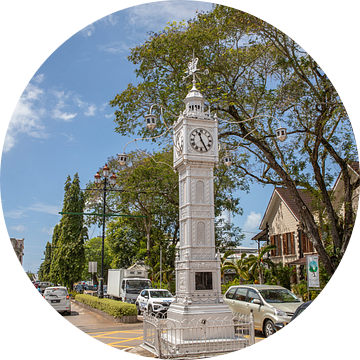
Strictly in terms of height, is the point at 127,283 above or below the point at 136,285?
above

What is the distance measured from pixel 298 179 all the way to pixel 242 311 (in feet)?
33.3

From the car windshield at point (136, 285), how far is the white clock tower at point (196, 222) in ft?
56.9

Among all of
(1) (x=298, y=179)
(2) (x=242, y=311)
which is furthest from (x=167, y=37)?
(2) (x=242, y=311)

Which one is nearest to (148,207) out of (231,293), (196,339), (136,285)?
(136,285)

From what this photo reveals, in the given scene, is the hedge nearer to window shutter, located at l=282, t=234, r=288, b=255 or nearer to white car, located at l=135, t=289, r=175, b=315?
white car, located at l=135, t=289, r=175, b=315

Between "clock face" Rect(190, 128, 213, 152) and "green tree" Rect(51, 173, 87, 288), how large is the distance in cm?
3305

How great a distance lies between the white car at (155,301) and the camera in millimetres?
20797

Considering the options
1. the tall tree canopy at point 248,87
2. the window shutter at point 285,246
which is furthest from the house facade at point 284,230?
the tall tree canopy at point 248,87

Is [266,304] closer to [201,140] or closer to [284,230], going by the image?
[201,140]

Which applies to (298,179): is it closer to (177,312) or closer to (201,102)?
(201,102)

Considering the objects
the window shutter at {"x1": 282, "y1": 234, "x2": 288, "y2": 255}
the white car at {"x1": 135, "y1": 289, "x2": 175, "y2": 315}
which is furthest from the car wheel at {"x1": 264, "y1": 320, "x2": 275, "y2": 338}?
the window shutter at {"x1": 282, "y1": 234, "x2": 288, "y2": 255}

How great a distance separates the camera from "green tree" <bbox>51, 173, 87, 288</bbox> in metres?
41.6

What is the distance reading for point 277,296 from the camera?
13.8 m

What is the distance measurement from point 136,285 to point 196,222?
60.6ft
